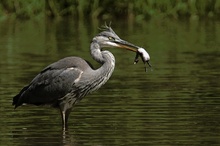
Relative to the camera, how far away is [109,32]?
11.7m

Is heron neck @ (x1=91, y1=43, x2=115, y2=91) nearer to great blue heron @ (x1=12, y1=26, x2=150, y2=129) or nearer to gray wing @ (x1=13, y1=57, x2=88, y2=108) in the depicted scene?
great blue heron @ (x1=12, y1=26, x2=150, y2=129)

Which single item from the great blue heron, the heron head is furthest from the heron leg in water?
the heron head

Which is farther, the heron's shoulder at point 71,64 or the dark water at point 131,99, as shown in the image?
the heron's shoulder at point 71,64

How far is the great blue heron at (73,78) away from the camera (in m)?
11.5

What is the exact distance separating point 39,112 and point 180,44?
1088cm

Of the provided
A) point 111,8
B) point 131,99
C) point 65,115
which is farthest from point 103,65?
point 111,8

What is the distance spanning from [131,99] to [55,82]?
2.39 metres

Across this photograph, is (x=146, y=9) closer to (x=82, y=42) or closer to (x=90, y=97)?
(x=82, y=42)

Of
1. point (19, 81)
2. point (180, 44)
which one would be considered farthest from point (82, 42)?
point (19, 81)

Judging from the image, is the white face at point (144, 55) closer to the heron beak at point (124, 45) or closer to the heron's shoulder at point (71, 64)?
the heron beak at point (124, 45)

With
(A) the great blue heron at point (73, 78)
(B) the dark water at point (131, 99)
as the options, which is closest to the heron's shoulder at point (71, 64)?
(A) the great blue heron at point (73, 78)

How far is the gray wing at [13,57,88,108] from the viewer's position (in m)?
11.5

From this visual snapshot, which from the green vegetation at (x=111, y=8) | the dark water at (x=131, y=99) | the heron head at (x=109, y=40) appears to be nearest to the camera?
the dark water at (x=131, y=99)

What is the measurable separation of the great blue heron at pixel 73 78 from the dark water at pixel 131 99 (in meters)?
0.31
